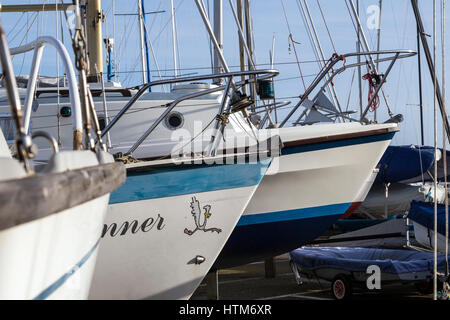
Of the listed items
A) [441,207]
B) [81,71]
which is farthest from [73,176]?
[441,207]

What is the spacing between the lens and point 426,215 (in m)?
10.3

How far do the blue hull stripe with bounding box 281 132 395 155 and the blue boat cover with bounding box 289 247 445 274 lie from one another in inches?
62.5

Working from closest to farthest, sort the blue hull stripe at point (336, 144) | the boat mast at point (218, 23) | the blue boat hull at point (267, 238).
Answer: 1. the blue hull stripe at point (336, 144)
2. the blue boat hull at point (267, 238)
3. the boat mast at point (218, 23)

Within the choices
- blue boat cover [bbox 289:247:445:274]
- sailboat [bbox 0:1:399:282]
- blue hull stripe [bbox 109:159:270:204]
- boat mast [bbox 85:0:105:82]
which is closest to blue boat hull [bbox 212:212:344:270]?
sailboat [bbox 0:1:399:282]

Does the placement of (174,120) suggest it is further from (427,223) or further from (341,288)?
(427,223)

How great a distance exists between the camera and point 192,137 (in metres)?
7.98

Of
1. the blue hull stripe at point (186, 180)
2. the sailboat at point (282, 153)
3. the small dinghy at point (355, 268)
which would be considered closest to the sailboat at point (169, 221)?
the blue hull stripe at point (186, 180)

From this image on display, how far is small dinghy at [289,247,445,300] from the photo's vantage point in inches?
331

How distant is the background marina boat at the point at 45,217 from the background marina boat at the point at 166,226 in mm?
2874

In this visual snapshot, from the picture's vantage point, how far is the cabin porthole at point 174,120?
8109mm

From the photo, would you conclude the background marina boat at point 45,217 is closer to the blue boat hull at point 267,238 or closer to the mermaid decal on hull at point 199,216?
the mermaid decal on hull at point 199,216

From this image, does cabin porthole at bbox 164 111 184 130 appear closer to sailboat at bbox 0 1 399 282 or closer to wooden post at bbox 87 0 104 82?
sailboat at bbox 0 1 399 282
